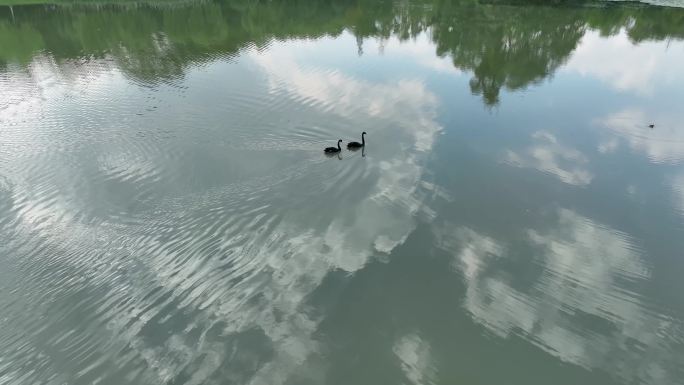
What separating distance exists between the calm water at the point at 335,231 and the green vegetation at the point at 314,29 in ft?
9.75

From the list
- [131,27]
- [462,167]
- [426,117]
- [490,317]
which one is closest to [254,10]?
[131,27]

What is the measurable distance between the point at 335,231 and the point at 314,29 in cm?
2318

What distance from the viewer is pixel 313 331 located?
6242 mm

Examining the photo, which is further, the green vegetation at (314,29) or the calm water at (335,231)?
the green vegetation at (314,29)

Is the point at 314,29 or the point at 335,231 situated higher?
the point at 314,29

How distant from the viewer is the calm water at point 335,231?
19.4 ft

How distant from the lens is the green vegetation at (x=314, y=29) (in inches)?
768

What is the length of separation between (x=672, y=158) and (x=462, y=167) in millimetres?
5780

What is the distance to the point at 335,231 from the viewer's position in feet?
27.6

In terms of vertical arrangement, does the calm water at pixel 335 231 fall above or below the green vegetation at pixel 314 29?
below

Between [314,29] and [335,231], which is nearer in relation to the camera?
[335,231]

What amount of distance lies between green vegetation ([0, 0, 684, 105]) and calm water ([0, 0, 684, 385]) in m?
2.97

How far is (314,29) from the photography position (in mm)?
28250

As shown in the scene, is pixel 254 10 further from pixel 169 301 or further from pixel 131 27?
pixel 169 301
